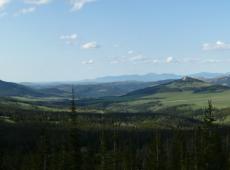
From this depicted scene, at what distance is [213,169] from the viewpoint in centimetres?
6319

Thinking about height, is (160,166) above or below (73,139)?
below

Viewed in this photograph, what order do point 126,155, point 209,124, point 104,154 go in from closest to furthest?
point 209,124 → point 104,154 → point 126,155

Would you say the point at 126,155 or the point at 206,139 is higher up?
the point at 206,139

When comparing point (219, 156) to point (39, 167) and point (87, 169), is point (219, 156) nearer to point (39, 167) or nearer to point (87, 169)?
point (39, 167)

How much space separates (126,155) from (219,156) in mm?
54827

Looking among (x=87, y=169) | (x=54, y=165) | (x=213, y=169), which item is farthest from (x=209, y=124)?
(x=87, y=169)

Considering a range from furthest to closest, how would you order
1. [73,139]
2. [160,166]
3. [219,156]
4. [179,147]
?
[179,147] → [160,166] → [219,156] → [73,139]

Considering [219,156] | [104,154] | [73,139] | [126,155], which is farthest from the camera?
[126,155]

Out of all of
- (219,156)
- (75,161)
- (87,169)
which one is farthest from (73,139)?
(87,169)

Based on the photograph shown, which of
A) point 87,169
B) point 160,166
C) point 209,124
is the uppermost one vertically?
point 209,124

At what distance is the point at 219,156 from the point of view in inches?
2598

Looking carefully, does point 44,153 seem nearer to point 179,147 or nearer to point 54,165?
point 54,165

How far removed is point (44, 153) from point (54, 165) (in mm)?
21153

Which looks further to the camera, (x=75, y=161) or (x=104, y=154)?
(x=104, y=154)
